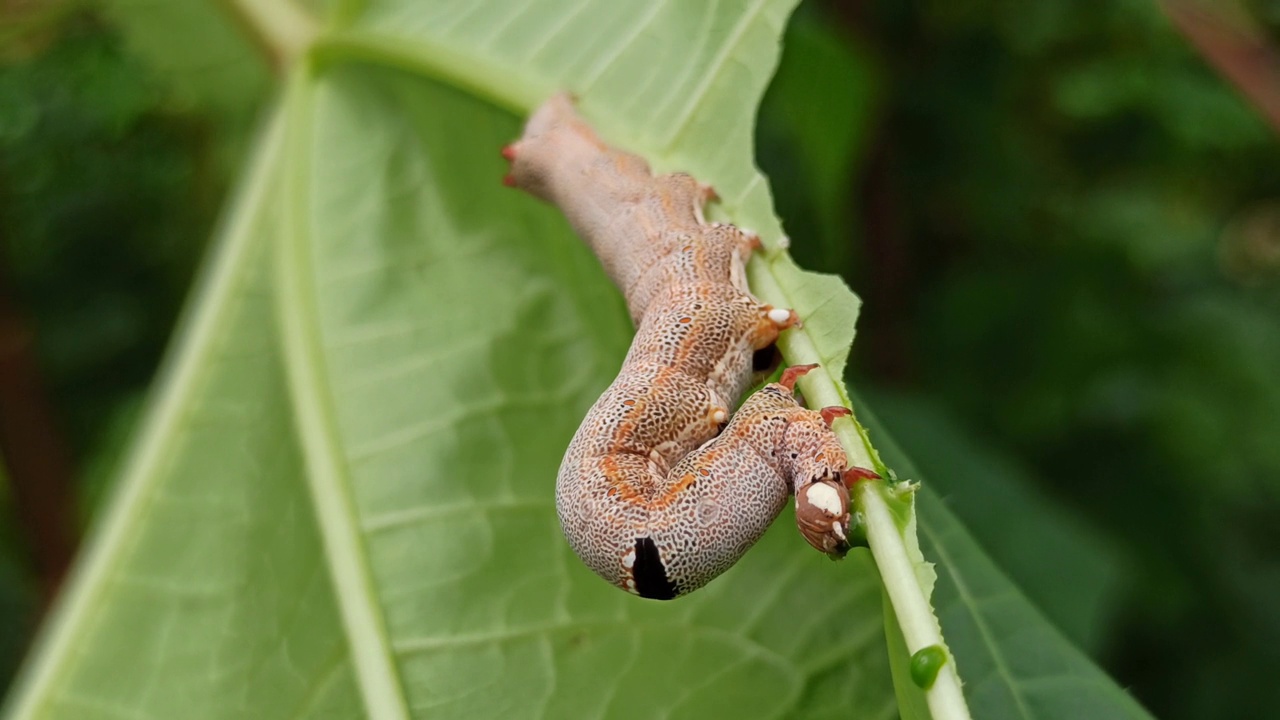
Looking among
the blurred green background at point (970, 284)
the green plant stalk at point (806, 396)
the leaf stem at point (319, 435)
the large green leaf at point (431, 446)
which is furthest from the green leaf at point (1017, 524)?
the leaf stem at point (319, 435)

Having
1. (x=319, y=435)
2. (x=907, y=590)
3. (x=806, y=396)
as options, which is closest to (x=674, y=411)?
(x=806, y=396)

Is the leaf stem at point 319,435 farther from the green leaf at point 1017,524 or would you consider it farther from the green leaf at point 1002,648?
the green leaf at point 1017,524

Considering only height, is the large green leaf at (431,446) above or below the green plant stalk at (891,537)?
below

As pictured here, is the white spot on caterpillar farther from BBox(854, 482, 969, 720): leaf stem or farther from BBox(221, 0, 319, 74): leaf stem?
BBox(221, 0, 319, 74): leaf stem

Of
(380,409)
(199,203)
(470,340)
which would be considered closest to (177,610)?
(380,409)

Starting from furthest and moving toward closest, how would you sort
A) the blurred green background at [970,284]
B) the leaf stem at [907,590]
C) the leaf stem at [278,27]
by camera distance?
1. the blurred green background at [970,284]
2. the leaf stem at [278,27]
3. the leaf stem at [907,590]

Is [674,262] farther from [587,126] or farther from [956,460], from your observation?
[956,460]

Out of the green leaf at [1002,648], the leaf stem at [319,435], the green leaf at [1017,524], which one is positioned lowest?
the green leaf at [1017,524]
